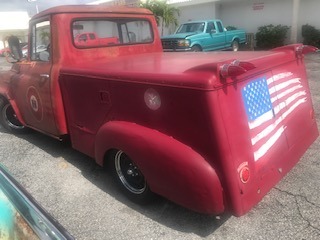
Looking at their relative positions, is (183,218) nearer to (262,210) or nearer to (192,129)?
(262,210)

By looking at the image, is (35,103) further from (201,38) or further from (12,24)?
(12,24)

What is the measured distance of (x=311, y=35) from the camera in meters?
16.4

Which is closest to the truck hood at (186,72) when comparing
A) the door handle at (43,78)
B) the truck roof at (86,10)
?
the door handle at (43,78)

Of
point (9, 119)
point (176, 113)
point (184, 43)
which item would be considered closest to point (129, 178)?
point (176, 113)

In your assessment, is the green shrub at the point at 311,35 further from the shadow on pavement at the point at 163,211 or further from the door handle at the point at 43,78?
the door handle at the point at 43,78

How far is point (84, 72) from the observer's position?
11.6 feet

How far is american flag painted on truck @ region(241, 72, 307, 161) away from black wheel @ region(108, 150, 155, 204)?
1145 millimetres

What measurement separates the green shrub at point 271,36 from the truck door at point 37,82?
1544cm

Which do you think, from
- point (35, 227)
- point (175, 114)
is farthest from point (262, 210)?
point (35, 227)

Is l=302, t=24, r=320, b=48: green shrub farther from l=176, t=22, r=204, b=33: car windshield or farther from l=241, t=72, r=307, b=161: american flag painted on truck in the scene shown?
l=241, t=72, r=307, b=161: american flag painted on truck

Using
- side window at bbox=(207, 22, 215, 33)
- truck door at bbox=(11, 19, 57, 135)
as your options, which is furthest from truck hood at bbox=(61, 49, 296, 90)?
side window at bbox=(207, 22, 215, 33)

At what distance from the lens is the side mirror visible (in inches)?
185

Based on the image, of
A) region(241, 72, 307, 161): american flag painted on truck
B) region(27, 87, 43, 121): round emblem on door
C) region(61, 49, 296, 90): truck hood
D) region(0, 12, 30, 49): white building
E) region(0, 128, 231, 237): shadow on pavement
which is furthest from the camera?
region(0, 12, 30, 49): white building

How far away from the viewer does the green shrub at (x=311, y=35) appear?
16.3 metres
